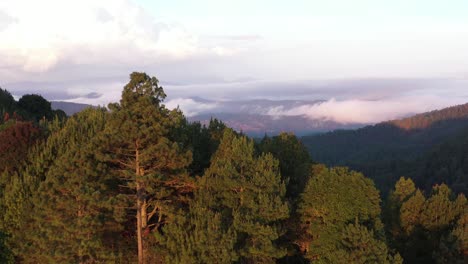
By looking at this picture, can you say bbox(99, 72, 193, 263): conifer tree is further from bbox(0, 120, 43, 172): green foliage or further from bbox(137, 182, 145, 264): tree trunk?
bbox(0, 120, 43, 172): green foliage

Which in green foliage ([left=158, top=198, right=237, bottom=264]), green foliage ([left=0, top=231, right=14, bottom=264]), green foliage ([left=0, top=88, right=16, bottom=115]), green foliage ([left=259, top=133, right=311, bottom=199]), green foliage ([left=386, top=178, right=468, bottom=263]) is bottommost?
green foliage ([left=386, top=178, right=468, bottom=263])

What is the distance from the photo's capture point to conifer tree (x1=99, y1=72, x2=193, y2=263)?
25.5 metres

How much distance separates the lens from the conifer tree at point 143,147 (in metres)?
25.5

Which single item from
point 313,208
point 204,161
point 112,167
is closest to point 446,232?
point 313,208

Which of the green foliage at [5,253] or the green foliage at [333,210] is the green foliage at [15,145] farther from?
the green foliage at [333,210]

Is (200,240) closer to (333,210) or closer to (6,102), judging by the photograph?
(333,210)

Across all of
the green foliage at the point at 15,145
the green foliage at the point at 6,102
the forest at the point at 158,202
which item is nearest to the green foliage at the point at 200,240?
the forest at the point at 158,202

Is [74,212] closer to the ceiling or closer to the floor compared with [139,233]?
closer to the ceiling

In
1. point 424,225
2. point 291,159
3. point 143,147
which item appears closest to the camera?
point 143,147

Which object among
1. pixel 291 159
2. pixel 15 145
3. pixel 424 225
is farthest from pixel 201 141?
pixel 424 225

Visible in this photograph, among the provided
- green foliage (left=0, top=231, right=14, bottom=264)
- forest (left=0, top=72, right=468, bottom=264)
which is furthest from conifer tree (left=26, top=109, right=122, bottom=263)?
green foliage (left=0, top=231, right=14, bottom=264)

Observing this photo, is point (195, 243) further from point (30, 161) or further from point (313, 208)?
point (30, 161)

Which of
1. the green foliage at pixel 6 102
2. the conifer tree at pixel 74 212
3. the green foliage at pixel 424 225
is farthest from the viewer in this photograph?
the green foliage at pixel 6 102

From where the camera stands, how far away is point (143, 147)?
2628 cm
